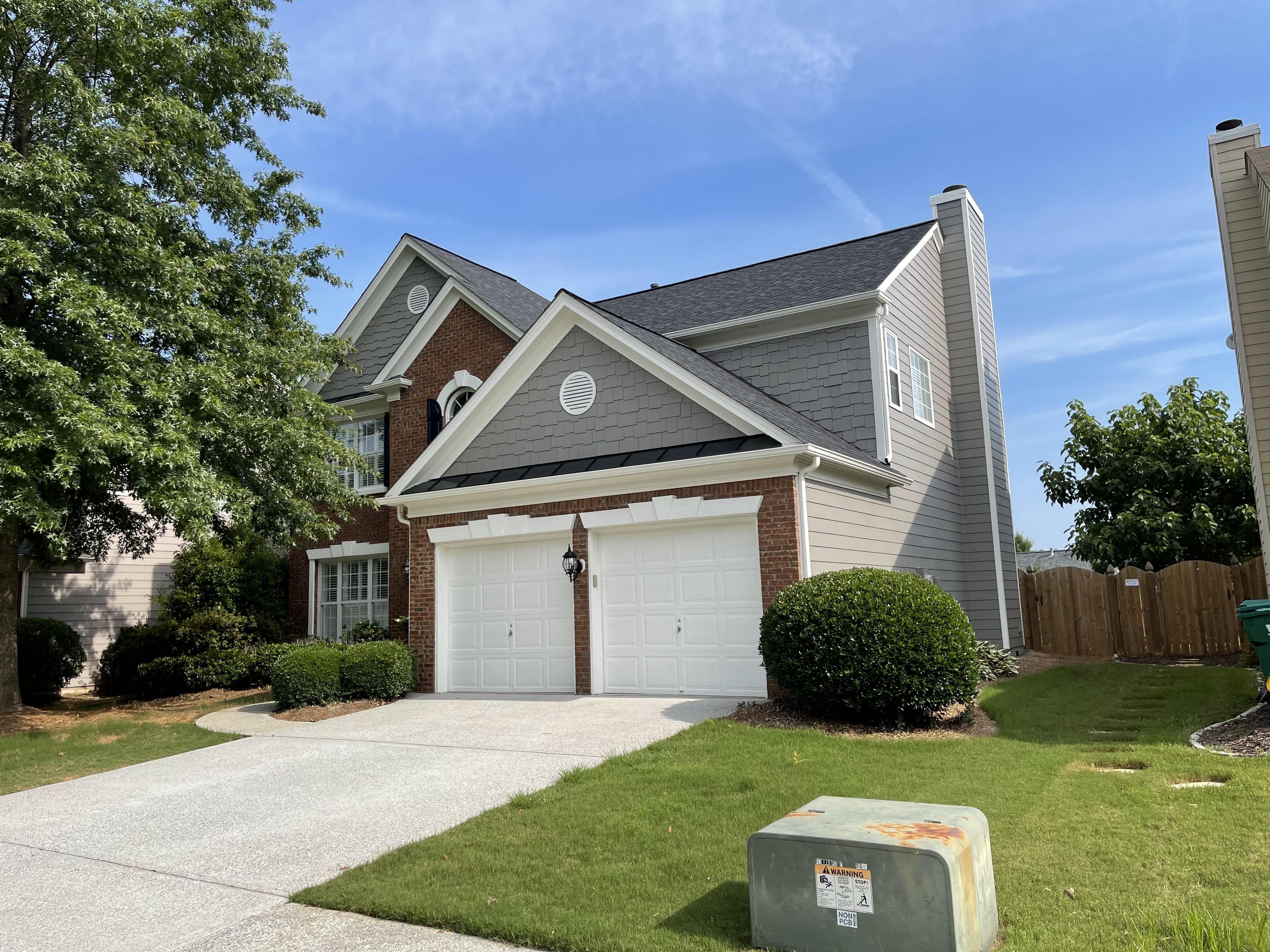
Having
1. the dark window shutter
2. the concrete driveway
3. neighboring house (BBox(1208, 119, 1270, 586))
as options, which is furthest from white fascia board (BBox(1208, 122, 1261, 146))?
the dark window shutter

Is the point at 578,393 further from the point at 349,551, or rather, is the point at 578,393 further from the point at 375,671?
the point at 349,551

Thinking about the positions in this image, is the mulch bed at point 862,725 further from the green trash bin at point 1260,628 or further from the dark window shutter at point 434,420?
the dark window shutter at point 434,420

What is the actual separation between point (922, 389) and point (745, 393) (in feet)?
16.5

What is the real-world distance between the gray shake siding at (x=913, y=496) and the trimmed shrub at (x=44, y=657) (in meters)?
16.0

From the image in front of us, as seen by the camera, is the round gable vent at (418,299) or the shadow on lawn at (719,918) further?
the round gable vent at (418,299)

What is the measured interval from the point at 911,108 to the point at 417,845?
1112 centimetres

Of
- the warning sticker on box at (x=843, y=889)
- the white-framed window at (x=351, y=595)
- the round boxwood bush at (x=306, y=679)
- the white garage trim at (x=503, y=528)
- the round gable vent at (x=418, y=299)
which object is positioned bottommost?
the warning sticker on box at (x=843, y=889)

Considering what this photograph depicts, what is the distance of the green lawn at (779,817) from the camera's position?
15.6ft

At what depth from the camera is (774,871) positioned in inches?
176

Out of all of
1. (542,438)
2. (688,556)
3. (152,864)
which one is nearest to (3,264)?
(542,438)

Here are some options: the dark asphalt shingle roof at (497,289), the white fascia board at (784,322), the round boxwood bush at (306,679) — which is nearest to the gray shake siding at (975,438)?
the white fascia board at (784,322)

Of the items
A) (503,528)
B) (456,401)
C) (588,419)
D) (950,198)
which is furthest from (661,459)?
(950,198)

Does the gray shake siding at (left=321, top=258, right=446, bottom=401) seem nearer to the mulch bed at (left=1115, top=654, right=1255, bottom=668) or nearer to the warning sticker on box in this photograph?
the mulch bed at (left=1115, top=654, right=1255, bottom=668)

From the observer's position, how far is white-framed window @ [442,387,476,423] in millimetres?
18062
